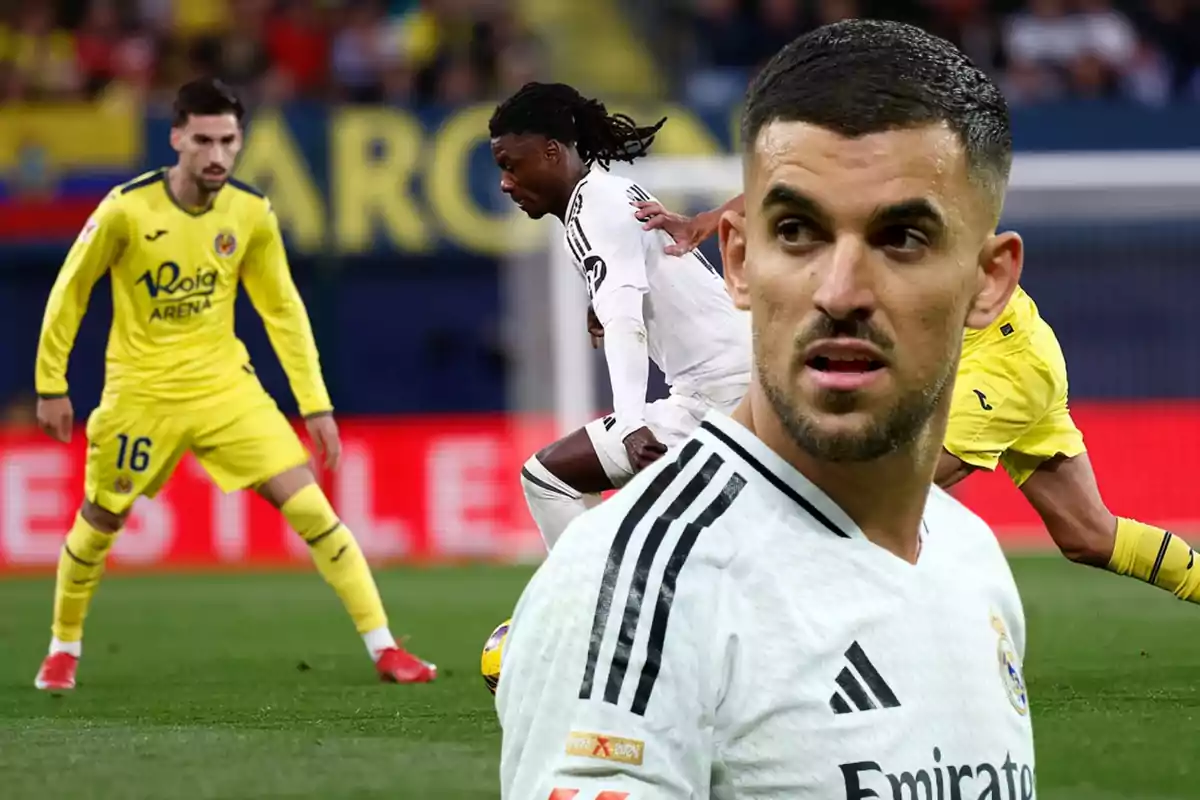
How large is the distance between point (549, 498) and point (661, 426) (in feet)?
1.55

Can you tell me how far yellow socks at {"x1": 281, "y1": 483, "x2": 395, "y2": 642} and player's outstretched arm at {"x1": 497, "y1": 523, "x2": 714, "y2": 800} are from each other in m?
5.80

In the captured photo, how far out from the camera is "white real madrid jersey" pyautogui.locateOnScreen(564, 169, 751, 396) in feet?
19.6

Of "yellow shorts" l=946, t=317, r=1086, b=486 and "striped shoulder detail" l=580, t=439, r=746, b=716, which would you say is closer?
"striped shoulder detail" l=580, t=439, r=746, b=716

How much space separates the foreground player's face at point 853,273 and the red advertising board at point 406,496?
12.5 metres

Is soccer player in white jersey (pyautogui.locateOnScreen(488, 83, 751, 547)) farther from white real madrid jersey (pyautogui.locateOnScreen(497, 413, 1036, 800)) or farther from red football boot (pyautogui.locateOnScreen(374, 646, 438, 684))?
white real madrid jersey (pyautogui.locateOnScreen(497, 413, 1036, 800))

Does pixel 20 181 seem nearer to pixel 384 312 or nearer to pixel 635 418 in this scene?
pixel 384 312

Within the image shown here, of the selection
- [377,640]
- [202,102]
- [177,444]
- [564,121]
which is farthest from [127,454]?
[564,121]

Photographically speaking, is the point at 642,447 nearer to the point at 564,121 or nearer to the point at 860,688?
the point at 564,121

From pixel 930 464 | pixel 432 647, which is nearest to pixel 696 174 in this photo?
pixel 432 647

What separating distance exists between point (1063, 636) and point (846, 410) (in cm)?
666

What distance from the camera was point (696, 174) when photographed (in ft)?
48.8

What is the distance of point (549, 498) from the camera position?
634 centimetres

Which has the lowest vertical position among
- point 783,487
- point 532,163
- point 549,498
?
point 549,498

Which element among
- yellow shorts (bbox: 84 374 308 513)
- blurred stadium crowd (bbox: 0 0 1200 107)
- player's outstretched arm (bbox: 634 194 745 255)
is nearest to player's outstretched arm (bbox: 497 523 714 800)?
player's outstretched arm (bbox: 634 194 745 255)
